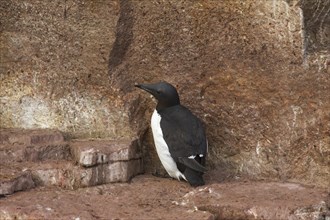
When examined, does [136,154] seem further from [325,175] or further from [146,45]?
[325,175]

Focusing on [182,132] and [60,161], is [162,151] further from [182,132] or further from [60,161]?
[60,161]

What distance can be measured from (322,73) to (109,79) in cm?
181

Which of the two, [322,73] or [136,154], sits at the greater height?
[322,73]

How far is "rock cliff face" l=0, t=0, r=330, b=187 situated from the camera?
5949mm

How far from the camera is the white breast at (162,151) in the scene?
596 cm

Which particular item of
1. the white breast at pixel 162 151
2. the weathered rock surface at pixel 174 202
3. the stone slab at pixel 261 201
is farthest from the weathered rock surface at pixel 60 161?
the stone slab at pixel 261 201

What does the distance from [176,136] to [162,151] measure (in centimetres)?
20

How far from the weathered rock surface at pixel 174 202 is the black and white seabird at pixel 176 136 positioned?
0.15 meters

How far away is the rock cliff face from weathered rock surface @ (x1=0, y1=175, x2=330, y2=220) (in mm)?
438

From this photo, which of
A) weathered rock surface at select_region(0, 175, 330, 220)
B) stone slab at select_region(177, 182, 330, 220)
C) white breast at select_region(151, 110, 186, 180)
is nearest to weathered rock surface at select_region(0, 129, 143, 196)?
weathered rock surface at select_region(0, 175, 330, 220)

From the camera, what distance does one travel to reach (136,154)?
625cm

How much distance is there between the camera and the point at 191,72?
6312 mm

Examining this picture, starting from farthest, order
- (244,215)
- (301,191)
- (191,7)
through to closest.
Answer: (191,7) → (301,191) → (244,215)

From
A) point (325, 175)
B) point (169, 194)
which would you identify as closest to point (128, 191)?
point (169, 194)
